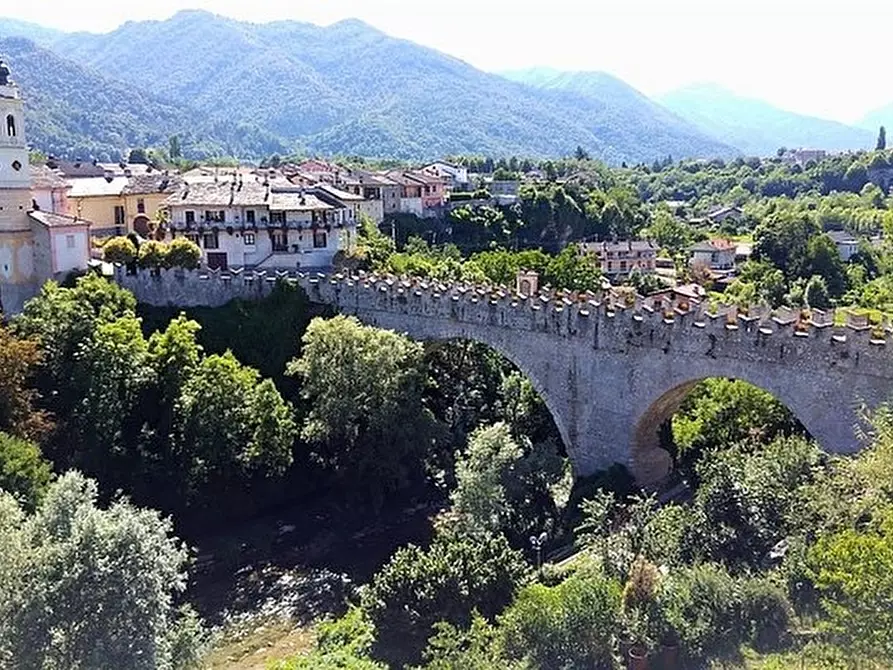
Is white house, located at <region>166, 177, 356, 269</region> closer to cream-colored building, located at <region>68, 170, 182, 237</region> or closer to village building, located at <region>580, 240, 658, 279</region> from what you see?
cream-colored building, located at <region>68, 170, 182, 237</region>

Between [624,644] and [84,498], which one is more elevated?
[84,498]

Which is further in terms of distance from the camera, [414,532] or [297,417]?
[297,417]

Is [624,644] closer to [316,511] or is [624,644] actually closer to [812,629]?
[812,629]

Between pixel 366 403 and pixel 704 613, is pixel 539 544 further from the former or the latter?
pixel 366 403

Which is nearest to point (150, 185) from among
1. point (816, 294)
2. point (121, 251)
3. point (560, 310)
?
point (121, 251)

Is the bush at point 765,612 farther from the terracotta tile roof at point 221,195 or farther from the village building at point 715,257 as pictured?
the village building at point 715,257

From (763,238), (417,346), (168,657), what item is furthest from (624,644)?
(763,238)
